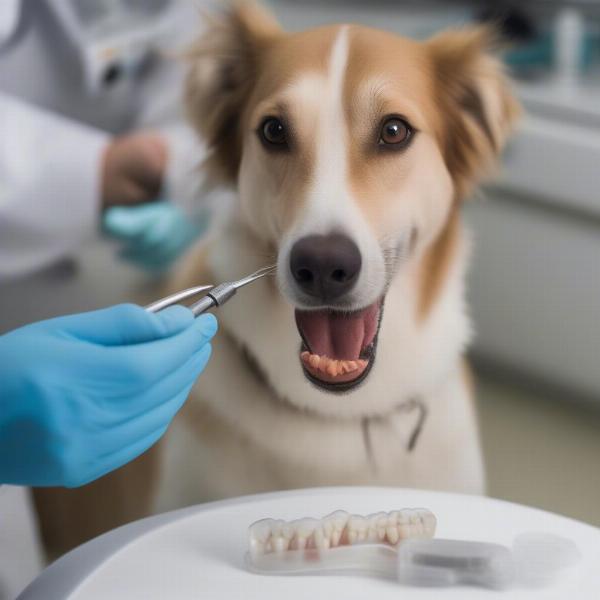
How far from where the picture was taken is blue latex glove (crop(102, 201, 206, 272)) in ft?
3.60

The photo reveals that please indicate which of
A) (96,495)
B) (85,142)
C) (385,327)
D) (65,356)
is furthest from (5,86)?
(65,356)

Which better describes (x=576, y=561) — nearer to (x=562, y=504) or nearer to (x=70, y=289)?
(x=562, y=504)

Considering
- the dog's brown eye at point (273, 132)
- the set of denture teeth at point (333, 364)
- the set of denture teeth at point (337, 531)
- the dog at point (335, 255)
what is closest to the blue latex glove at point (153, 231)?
the dog at point (335, 255)

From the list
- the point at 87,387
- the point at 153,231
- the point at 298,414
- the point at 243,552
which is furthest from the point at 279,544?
the point at 153,231

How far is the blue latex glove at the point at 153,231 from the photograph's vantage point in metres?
1.10

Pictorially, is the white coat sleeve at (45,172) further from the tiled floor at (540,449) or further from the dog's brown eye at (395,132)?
the tiled floor at (540,449)

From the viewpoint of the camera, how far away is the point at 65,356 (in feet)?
1.67

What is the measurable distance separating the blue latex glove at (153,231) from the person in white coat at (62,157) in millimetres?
10

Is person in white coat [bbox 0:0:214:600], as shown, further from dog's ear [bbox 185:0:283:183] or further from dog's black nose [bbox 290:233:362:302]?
dog's black nose [bbox 290:233:362:302]

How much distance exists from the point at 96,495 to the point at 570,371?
2.56ft

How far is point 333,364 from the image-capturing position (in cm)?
68

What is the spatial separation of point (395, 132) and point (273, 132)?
0.10 metres

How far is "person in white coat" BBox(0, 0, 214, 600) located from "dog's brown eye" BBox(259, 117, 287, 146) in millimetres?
253

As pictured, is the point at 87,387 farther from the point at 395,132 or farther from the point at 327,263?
the point at 395,132
